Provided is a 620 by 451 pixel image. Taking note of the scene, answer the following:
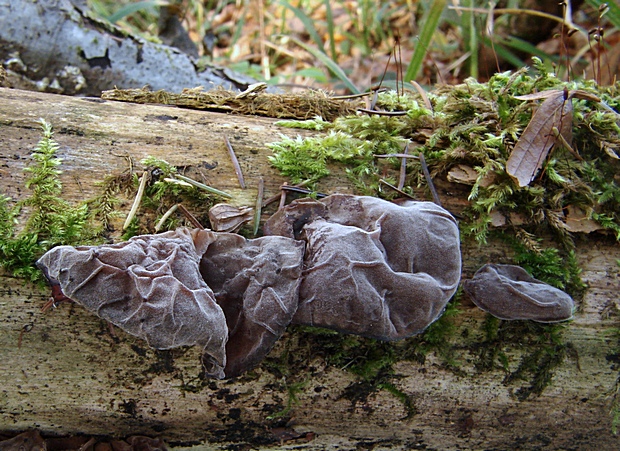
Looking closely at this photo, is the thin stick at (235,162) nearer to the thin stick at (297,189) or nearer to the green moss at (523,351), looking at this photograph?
the thin stick at (297,189)

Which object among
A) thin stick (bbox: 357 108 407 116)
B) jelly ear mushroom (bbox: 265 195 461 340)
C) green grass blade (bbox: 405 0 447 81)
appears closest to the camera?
jelly ear mushroom (bbox: 265 195 461 340)

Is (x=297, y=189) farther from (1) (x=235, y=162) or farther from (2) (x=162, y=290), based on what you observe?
(2) (x=162, y=290)

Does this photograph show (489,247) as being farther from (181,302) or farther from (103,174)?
(103,174)

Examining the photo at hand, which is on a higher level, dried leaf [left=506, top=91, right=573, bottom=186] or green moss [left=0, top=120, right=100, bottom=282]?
dried leaf [left=506, top=91, right=573, bottom=186]

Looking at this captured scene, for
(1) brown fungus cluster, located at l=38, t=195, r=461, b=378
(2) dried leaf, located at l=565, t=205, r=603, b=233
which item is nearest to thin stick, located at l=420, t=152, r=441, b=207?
(1) brown fungus cluster, located at l=38, t=195, r=461, b=378

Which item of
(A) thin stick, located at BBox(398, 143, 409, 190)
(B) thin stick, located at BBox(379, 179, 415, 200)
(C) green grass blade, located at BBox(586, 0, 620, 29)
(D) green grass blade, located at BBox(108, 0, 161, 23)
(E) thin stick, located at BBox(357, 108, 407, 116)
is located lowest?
(B) thin stick, located at BBox(379, 179, 415, 200)

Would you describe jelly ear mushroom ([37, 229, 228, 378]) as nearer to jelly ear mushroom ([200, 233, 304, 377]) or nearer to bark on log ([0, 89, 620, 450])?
jelly ear mushroom ([200, 233, 304, 377])

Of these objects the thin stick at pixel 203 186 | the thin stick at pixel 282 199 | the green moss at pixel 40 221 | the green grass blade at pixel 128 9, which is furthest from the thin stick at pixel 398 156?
the green grass blade at pixel 128 9
